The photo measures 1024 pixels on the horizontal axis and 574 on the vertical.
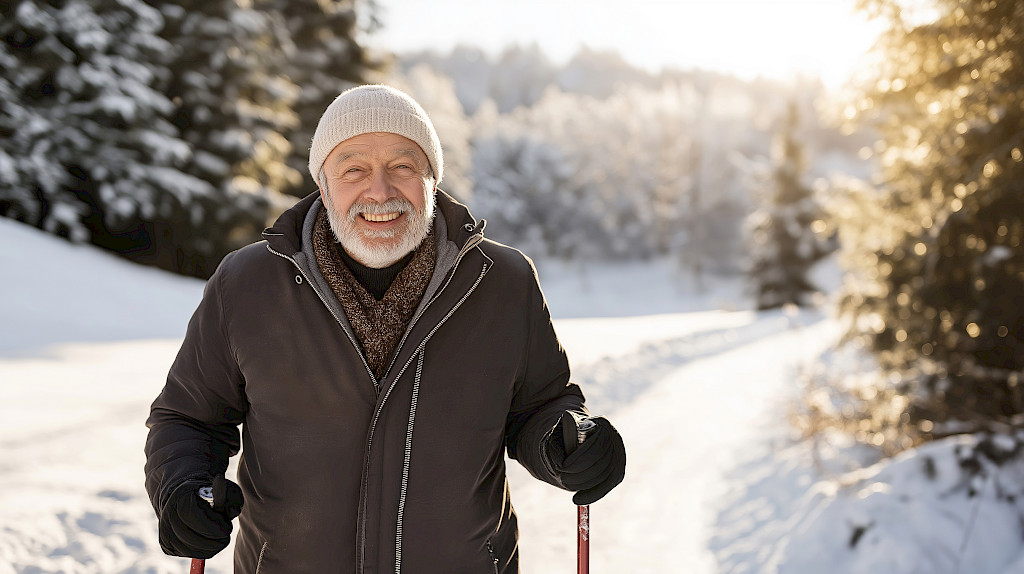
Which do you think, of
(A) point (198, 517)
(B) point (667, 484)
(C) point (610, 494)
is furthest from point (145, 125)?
(A) point (198, 517)

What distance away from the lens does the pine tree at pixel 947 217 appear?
4.19 metres

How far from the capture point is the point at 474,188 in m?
42.1

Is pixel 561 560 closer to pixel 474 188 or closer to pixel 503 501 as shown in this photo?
pixel 503 501

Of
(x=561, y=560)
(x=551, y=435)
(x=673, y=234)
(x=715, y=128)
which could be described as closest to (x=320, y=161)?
(x=551, y=435)

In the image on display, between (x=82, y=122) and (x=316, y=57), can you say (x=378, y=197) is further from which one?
(x=316, y=57)

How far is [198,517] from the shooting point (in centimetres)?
196

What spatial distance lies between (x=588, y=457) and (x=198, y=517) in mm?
1073

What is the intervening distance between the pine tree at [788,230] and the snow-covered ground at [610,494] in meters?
21.1

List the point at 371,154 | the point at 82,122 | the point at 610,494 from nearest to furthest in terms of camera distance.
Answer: the point at 371,154
the point at 610,494
the point at 82,122

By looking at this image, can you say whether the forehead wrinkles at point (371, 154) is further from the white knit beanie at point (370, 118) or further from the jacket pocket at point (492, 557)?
the jacket pocket at point (492, 557)

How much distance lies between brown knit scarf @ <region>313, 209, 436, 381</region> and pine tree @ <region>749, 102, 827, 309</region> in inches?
1250

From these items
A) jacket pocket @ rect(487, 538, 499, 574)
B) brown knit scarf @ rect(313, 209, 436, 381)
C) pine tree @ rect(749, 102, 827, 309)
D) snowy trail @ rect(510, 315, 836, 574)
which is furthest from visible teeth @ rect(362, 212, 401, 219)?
pine tree @ rect(749, 102, 827, 309)

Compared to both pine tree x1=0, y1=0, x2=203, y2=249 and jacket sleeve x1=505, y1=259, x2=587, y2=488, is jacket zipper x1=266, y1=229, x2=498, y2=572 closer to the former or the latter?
jacket sleeve x1=505, y1=259, x2=587, y2=488

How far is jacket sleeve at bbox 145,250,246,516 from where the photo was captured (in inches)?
82.1
